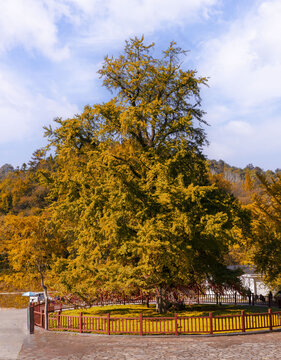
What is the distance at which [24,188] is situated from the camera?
91.8 meters

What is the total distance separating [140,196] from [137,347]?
9758 millimetres

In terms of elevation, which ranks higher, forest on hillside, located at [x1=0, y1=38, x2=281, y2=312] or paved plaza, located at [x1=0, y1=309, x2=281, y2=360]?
forest on hillside, located at [x1=0, y1=38, x2=281, y2=312]

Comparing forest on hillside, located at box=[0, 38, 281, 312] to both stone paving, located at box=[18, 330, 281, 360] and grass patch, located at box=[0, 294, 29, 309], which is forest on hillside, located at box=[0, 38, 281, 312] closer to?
stone paving, located at box=[18, 330, 281, 360]

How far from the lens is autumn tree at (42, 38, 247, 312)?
2100cm

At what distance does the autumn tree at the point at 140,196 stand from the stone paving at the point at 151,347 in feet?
13.8

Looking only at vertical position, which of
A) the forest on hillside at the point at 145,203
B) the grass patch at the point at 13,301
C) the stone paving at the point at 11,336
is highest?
the forest on hillside at the point at 145,203

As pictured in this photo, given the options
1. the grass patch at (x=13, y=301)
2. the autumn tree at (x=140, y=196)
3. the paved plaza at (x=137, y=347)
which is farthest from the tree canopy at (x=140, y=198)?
the grass patch at (x=13, y=301)

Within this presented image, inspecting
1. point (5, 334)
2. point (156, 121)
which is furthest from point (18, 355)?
point (156, 121)

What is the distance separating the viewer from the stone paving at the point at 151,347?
13.4m

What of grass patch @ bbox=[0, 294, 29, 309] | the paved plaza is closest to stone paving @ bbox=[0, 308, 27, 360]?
the paved plaza

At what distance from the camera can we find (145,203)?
22672 mm

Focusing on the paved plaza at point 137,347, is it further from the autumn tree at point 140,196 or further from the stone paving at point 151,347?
the autumn tree at point 140,196

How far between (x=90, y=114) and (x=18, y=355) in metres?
16.1

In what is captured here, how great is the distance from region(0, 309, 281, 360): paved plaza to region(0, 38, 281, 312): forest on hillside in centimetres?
397
